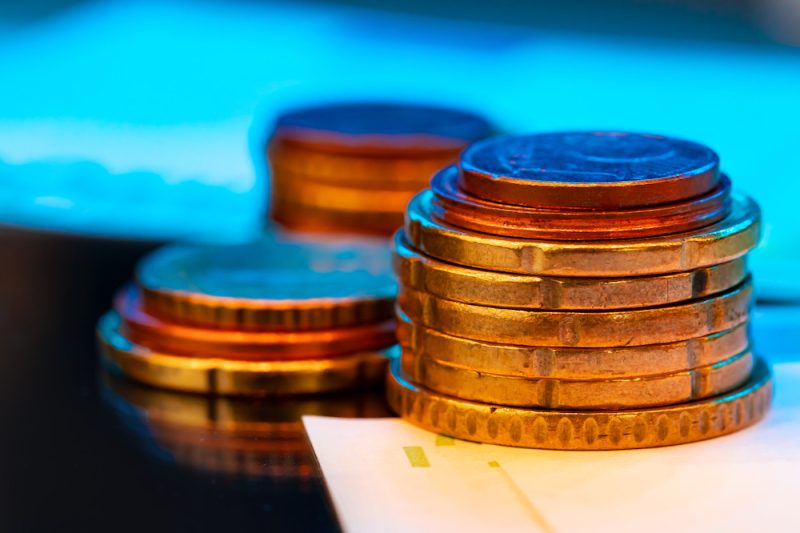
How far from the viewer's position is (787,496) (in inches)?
38.2

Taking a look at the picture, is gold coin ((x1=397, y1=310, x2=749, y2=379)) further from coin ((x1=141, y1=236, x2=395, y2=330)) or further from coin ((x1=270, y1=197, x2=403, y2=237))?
coin ((x1=270, y1=197, x2=403, y2=237))

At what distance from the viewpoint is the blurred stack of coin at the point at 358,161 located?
5.29 feet

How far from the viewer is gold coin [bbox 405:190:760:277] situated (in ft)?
3.25

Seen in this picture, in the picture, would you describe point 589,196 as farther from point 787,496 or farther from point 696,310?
point 787,496

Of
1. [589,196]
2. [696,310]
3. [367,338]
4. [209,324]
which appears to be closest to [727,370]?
[696,310]

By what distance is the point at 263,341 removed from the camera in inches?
46.9

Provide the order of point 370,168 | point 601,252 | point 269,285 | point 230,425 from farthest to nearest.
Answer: point 370,168, point 269,285, point 230,425, point 601,252

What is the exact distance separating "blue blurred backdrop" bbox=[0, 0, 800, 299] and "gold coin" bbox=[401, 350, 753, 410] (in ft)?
1.93

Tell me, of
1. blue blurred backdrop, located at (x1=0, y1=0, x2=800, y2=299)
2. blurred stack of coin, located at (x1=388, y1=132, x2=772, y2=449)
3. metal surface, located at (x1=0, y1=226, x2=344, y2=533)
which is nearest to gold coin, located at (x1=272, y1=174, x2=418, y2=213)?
blue blurred backdrop, located at (x1=0, y1=0, x2=800, y2=299)

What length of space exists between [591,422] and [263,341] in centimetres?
30

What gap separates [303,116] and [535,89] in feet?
2.26

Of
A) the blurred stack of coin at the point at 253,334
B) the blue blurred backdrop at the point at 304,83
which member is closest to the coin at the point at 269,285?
the blurred stack of coin at the point at 253,334

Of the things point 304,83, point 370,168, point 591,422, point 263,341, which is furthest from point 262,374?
point 304,83

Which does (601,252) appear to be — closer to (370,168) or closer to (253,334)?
(253,334)
